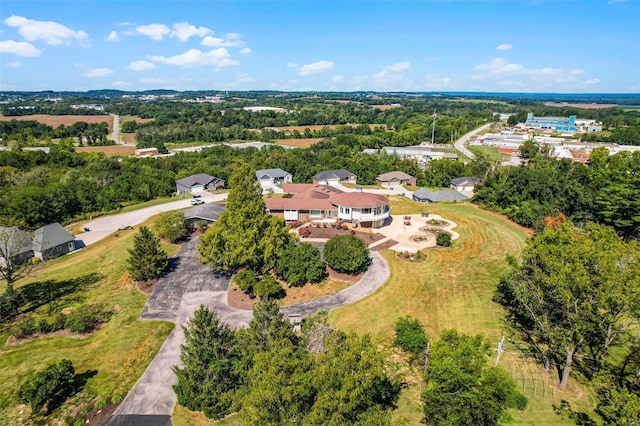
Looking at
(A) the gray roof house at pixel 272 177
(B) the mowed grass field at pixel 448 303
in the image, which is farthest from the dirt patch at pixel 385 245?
(A) the gray roof house at pixel 272 177

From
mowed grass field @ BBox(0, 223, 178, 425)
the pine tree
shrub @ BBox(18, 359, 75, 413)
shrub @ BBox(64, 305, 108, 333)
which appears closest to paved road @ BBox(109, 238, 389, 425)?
mowed grass field @ BBox(0, 223, 178, 425)

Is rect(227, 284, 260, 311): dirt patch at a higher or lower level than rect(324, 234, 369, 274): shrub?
lower

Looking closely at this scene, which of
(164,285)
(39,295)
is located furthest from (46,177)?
(164,285)

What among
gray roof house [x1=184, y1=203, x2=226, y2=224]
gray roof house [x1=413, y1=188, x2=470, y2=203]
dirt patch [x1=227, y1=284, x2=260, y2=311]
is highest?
gray roof house [x1=184, y1=203, x2=226, y2=224]

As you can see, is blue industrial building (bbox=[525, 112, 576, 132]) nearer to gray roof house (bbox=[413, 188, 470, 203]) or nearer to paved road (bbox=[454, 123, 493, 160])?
paved road (bbox=[454, 123, 493, 160])

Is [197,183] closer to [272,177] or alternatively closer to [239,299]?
[272,177]
